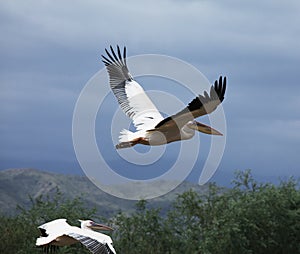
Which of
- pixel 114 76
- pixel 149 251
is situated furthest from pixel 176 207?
pixel 114 76

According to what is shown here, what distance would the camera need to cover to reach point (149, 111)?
1295 cm

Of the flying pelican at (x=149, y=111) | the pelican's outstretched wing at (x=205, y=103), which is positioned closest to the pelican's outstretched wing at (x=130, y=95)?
the flying pelican at (x=149, y=111)

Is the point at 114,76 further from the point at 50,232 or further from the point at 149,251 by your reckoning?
the point at 149,251

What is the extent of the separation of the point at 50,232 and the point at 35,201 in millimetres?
17216

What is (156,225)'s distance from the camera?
29188 mm

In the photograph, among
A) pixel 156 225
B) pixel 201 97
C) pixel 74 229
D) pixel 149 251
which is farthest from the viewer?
pixel 156 225

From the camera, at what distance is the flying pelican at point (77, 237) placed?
461 inches

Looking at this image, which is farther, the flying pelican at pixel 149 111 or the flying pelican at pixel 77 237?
the flying pelican at pixel 77 237

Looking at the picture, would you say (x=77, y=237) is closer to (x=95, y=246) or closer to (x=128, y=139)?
(x=95, y=246)

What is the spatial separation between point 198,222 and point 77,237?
1749cm

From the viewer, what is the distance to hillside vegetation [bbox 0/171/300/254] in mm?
26703

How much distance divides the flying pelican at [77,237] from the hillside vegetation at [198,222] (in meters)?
12.2

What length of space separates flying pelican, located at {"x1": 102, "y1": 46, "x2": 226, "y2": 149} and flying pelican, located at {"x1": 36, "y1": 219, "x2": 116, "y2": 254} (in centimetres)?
136

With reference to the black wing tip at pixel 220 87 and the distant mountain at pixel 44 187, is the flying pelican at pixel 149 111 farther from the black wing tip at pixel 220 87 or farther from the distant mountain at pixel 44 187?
the distant mountain at pixel 44 187
